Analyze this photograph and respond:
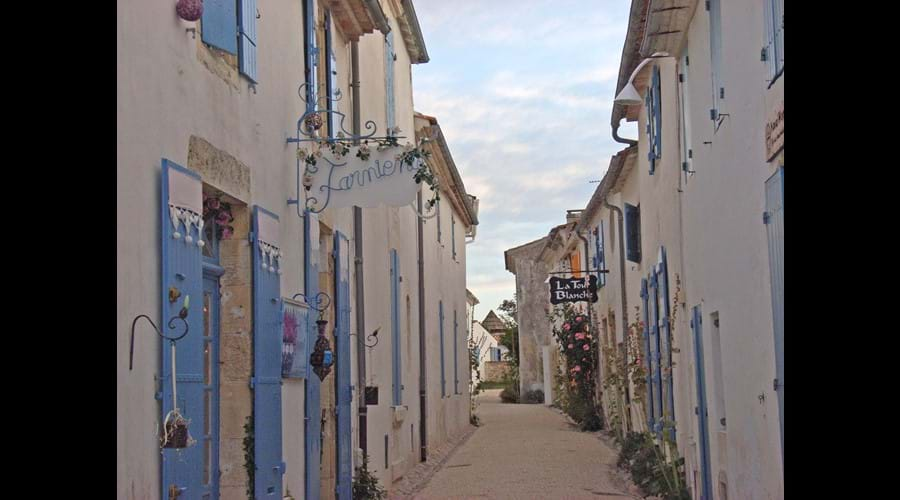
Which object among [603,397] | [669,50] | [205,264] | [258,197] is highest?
[669,50]

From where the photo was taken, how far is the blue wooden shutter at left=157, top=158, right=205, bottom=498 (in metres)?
5.87

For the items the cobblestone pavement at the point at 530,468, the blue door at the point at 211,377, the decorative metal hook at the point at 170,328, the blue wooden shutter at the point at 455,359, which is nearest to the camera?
the decorative metal hook at the point at 170,328

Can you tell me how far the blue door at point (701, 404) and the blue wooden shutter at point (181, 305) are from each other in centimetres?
554

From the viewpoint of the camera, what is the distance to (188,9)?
6285 millimetres

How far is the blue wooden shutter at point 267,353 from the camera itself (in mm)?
7848

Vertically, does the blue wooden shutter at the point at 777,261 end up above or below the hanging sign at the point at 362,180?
below

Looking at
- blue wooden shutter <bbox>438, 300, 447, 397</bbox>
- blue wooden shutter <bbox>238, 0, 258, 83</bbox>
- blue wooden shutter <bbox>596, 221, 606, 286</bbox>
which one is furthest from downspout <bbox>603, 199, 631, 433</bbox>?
blue wooden shutter <bbox>238, 0, 258, 83</bbox>

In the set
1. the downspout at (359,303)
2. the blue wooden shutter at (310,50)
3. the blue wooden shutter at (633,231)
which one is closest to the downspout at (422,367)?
the blue wooden shutter at (633,231)

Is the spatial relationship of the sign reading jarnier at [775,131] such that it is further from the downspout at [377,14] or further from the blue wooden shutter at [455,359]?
the blue wooden shutter at [455,359]
